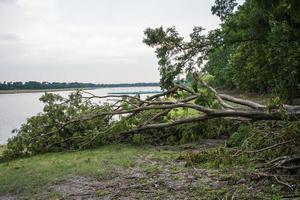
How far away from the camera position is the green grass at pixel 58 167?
806cm

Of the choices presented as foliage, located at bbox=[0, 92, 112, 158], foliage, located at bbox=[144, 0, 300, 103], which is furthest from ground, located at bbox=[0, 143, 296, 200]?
foliage, located at bbox=[144, 0, 300, 103]

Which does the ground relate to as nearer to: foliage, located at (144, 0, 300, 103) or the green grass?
the green grass

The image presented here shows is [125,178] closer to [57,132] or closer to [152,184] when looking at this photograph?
[152,184]

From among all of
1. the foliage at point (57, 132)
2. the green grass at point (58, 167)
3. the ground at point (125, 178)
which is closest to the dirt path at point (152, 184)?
the ground at point (125, 178)

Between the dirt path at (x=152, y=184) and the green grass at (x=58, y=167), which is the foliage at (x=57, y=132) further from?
the dirt path at (x=152, y=184)

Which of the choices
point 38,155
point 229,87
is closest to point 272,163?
point 38,155

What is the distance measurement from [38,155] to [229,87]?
33.3 metres

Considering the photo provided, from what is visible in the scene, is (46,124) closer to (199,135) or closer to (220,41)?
(199,135)

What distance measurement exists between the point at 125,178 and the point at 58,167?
2.06m

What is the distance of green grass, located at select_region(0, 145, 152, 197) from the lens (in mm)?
8062

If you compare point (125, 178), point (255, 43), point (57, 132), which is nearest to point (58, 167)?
point (125, 178)

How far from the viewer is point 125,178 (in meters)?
7.97

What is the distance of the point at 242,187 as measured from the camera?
645 centimetres

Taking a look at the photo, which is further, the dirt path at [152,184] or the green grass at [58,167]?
the green grass at [58,167]
